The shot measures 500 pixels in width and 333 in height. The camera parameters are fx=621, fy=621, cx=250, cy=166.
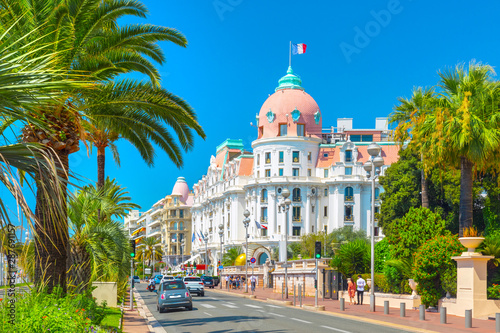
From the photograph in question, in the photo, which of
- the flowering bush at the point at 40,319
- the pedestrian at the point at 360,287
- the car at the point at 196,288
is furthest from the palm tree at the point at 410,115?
the flowering bush at the point at 40,319

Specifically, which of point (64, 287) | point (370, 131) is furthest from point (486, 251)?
point (370, 131)

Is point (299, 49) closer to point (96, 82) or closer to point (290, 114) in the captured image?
point (290, 114)

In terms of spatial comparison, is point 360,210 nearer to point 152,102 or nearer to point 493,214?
point 493,214

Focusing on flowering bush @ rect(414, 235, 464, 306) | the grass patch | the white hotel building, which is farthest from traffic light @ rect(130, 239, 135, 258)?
the white hotel building

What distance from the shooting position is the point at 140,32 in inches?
675

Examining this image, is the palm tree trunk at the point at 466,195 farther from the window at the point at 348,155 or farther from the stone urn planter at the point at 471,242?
the window at the point at 348,155

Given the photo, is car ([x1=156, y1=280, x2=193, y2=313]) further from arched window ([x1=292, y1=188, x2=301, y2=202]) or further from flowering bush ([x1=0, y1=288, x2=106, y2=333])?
arched window ([x1=292, y1=188, x2=301, y2=202])

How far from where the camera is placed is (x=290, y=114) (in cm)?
9425

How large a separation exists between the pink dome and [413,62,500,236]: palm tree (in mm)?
133193

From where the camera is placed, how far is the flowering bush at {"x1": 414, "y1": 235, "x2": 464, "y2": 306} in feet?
90.9

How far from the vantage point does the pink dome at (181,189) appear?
16250 centimetres

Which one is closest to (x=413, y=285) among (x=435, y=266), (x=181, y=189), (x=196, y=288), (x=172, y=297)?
(x=435, y=266)

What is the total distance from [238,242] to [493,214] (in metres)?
67.7

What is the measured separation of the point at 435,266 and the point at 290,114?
67.6 meters
